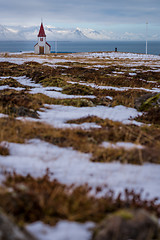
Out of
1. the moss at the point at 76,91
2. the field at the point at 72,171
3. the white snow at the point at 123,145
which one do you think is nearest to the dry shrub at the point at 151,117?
the field at the point at 72,171

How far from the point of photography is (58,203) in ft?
8.67

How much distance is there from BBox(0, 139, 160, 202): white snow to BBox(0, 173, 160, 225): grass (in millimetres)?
363

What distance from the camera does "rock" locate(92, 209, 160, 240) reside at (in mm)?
2170

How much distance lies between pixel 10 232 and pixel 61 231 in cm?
57

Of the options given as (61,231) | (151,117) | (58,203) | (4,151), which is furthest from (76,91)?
(61,231)

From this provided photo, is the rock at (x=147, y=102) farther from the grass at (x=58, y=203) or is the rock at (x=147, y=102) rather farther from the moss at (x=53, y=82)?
the grass at (x=58, y=203)

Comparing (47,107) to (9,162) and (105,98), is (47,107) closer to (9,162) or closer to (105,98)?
(105,98)

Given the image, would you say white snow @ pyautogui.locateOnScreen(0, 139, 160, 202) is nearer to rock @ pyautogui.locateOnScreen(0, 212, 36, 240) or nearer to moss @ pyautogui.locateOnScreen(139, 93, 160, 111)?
rock @ pyautogui.locateOnScreen(0, 212, 36, 240)

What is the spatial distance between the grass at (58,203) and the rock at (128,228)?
0.38 metres

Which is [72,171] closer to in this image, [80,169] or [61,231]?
[80,169]

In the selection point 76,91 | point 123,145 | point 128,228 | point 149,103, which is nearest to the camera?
point 128,228

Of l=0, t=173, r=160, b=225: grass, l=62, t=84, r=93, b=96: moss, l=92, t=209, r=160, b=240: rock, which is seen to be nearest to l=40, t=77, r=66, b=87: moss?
l=62, t=84, r=93, b=96: moss

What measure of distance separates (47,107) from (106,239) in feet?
24.5

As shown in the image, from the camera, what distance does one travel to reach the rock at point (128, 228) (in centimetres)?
217
